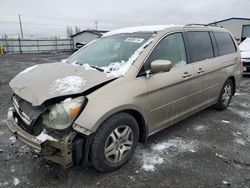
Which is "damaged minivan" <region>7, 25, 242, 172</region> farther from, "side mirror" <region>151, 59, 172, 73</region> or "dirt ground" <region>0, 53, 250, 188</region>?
"dirt ground" <region>0, 53, 250, 188</region>

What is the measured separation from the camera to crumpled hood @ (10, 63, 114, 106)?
103 inches

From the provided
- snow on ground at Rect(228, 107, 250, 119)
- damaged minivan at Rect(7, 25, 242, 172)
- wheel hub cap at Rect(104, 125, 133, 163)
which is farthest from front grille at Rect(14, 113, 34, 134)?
snow on ground at Rect(228, 107, 250, 119)

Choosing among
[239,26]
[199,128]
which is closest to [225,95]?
[199,128]

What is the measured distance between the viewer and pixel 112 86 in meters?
2.78

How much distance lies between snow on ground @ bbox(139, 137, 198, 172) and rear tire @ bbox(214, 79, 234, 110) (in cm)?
167

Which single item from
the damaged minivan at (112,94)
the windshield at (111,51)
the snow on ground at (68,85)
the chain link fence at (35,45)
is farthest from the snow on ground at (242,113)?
the chain link fence at (35,45)

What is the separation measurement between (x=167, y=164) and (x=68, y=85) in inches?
66.1

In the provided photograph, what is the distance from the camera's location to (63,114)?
8.11ft

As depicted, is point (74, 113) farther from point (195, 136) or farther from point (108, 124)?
point (195, 136)

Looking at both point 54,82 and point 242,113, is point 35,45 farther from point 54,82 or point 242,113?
point 54,82

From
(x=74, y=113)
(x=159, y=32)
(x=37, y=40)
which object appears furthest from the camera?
(x=37, y=40)

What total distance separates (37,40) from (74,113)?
98.3ft

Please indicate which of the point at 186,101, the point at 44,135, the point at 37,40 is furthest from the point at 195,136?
the point at 37,40

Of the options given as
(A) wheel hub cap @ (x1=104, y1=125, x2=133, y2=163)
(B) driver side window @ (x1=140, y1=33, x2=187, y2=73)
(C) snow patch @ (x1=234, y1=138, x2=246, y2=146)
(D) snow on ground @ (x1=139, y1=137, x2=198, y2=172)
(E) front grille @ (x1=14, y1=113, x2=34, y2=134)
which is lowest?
(C) snow patch @ (x1=234, y1=138, x2=246, y2=146)
